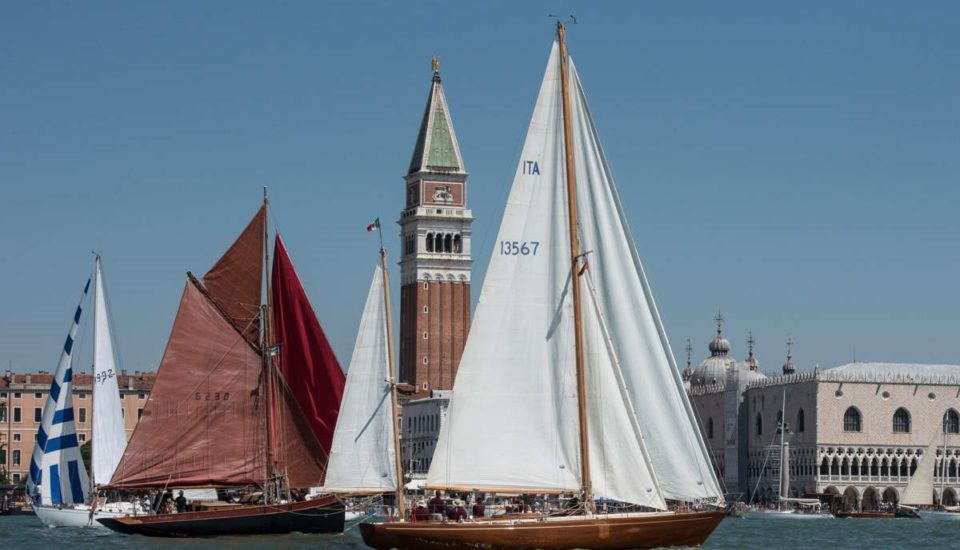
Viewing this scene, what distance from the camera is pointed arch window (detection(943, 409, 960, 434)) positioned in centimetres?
12594

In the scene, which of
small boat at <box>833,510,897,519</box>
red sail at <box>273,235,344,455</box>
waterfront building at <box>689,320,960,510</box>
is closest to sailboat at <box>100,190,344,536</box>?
red sail at <box>273,235,344,455</box>

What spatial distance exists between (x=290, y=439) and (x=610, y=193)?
Result: 18.7 metres

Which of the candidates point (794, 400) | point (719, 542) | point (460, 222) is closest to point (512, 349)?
point (719, 542)

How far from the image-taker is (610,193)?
132ft

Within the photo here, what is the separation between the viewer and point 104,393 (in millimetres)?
68000

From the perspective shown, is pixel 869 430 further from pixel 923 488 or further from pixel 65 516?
pixel 65 516

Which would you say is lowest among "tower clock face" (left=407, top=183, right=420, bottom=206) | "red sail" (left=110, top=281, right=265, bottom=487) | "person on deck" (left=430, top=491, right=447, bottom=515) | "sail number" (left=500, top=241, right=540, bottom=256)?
"person on deck" (left=430, top=491, right=447, bottom=515)

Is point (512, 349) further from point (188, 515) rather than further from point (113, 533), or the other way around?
point (113, 533)

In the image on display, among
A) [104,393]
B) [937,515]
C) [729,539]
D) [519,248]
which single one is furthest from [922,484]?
[519,248]

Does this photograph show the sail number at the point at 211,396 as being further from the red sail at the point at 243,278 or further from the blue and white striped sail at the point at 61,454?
the blue and white striped sail at the point at 61,454

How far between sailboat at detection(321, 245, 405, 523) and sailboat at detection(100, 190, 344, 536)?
505cm

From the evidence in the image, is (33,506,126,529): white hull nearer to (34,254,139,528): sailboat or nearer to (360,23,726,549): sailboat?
(34,254,139,528): sailboat

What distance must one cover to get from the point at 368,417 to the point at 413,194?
105928 mm

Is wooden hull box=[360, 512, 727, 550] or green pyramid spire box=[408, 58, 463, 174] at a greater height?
green pyramid spire box=[408, 58, 463, 174]
